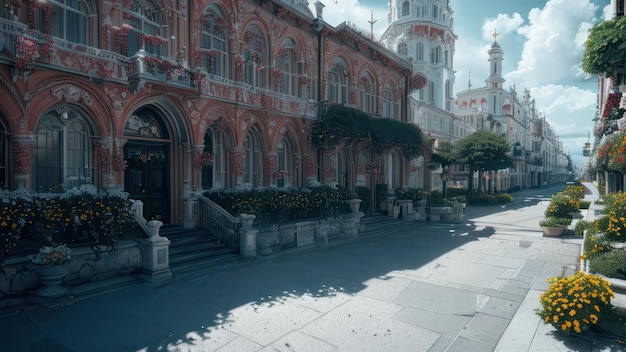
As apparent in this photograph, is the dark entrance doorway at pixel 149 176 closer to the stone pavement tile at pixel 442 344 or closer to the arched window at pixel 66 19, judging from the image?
the arched window at pixel 66 19

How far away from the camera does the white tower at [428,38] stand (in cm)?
3916

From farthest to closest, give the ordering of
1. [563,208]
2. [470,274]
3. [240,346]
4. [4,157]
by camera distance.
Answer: [563,208], [470,274], [4,157], [240,346]

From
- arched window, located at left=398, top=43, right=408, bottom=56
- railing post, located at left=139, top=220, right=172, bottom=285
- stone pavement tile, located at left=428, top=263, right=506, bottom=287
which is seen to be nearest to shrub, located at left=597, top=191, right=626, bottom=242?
stone pavement tile, located at left=428, top=263, right=506, bottom=287

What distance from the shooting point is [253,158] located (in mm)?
14938

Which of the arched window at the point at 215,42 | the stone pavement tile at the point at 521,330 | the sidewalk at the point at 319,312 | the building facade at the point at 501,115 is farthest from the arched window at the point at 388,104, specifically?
the building facade at the point at 501,115

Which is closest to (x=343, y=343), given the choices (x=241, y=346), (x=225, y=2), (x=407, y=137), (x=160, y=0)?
(x=241, y=346)

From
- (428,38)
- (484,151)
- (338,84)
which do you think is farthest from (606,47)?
(428,38)

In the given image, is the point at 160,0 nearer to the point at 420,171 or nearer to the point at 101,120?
the point at 101,120

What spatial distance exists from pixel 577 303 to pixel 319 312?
4.32 meters

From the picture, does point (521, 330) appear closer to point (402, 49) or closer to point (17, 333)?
point (17, 333)

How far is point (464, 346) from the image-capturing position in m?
5.81

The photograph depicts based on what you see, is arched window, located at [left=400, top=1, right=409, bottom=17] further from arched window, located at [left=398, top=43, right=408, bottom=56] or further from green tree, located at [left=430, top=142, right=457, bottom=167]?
green tree, located at [left=430, top=142, right=457, bottom=167]

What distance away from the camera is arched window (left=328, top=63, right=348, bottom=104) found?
1888cm

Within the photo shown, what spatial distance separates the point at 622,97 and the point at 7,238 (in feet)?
64.3
